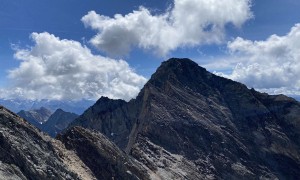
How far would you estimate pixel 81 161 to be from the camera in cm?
9306

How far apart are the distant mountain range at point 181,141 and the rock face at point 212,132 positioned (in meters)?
0.38

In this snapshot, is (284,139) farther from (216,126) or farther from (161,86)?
(161,86)

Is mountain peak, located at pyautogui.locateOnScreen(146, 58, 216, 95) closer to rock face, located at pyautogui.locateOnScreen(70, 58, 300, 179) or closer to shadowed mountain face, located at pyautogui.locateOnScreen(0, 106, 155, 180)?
rock face, located at pyautogui.locateOnScreen(70, 58, 300, 179)

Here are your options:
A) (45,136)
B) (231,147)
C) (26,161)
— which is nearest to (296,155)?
(231,147)

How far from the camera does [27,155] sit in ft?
226

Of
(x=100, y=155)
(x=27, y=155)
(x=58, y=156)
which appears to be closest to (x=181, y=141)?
(x=100, y=155)

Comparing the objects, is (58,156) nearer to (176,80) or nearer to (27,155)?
(27,155)

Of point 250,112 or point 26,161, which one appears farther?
point 250,112

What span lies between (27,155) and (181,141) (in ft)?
296

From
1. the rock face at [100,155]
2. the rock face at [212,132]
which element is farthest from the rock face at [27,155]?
the rock face at [212,132]

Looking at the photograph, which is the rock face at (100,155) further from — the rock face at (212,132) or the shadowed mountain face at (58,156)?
the rock face at (212,132)

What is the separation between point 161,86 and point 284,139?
53331mm

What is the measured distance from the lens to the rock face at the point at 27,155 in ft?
210

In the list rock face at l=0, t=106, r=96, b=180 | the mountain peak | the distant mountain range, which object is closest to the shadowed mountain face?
rock face at l=0, t=106, r=96, b=180
